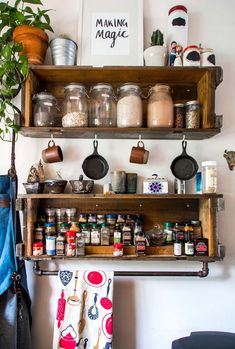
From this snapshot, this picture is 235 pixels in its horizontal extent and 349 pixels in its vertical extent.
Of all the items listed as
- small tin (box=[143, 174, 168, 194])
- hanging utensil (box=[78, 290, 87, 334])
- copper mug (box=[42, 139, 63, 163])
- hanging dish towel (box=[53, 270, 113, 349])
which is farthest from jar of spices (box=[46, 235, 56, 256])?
small tin (box=[143, 174, 168, 194])

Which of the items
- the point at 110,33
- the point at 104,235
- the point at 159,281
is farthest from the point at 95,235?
the point at 110,33

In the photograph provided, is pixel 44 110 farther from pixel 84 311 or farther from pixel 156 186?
pixel 84 311

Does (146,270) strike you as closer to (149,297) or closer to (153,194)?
(149,297)

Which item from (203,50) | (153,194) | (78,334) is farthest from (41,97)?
(78,334)

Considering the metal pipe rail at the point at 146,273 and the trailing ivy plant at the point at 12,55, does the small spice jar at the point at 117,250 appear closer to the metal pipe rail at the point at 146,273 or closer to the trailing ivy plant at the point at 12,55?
the metal pipe rail at the point at 146,273

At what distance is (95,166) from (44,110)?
337 millimetres

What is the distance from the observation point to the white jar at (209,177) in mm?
1298

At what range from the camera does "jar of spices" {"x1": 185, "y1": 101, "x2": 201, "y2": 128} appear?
1.32 metres

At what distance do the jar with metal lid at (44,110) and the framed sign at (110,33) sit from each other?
0.77 ft

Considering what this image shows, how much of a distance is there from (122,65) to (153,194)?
0.61 m

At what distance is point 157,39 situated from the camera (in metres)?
1.37

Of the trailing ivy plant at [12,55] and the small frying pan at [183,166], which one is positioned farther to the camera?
the small frying pan at [183,166]

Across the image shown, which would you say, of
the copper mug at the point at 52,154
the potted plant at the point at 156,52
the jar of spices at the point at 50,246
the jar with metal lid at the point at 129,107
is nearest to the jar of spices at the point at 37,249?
the jar of spices at the point at 50,246

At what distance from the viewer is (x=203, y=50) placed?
1363mm
